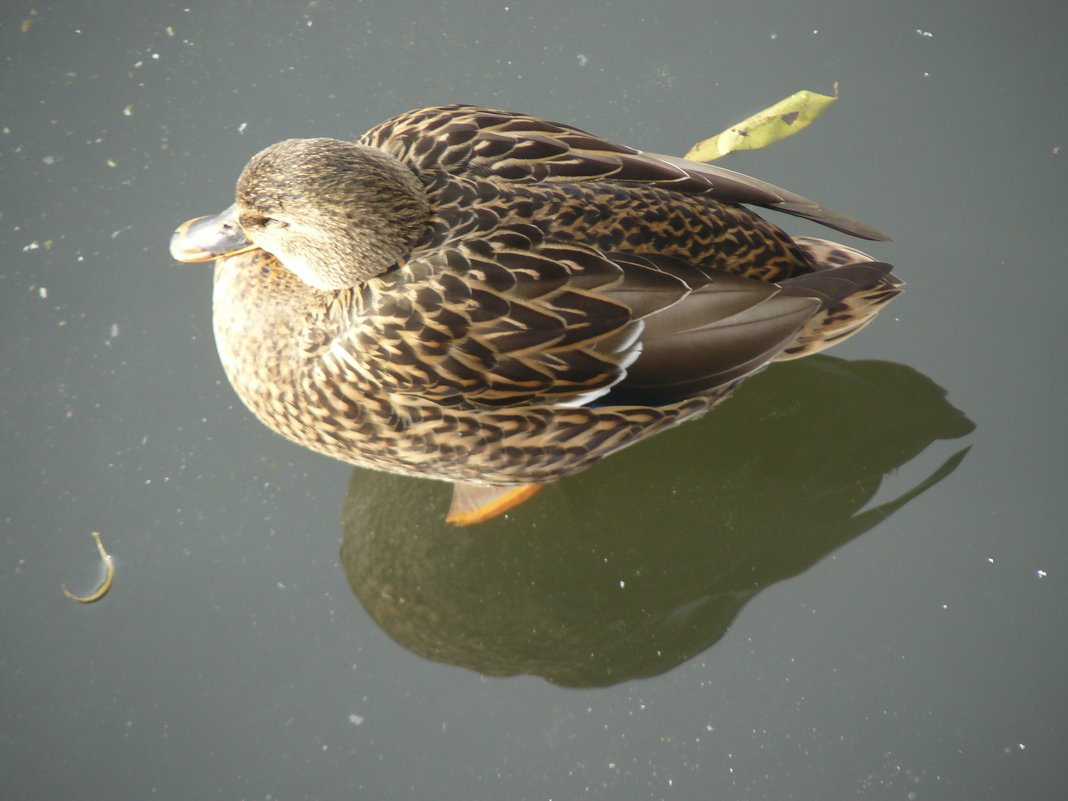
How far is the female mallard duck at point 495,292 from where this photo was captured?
2037 mm

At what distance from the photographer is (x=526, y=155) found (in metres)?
2.25

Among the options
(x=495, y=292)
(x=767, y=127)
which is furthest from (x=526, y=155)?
(x=767, y=127)

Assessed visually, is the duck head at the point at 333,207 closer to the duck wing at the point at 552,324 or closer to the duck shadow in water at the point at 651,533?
the duck wing at the point at 552,324

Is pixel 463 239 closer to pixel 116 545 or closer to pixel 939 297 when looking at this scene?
pixel 116 545

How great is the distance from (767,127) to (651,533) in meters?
1.53

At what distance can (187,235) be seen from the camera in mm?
2330

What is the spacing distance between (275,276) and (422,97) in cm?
128

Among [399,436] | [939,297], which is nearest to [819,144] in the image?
[939,297]

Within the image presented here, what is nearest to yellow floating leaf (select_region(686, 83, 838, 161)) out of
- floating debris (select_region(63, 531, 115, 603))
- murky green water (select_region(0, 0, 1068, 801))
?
murky green water (select_region(0, 0, 1068, 801))

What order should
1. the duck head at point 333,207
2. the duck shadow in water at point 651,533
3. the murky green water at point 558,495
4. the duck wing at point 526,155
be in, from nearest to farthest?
the duck head at point 333,207 → the duck wing at point 526,155 → the murky green water at point 558,495 → the duck shadow in water at point 651,533

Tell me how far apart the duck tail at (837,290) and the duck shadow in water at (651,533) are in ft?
1.29

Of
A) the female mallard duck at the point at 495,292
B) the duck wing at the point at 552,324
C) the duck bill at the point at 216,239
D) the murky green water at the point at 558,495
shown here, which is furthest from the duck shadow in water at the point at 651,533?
the duck bill at the point at 216,239

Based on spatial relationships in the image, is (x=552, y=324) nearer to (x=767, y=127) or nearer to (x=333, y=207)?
(x=333, y=207)

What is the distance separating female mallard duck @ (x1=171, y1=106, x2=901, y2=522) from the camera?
2.04m
